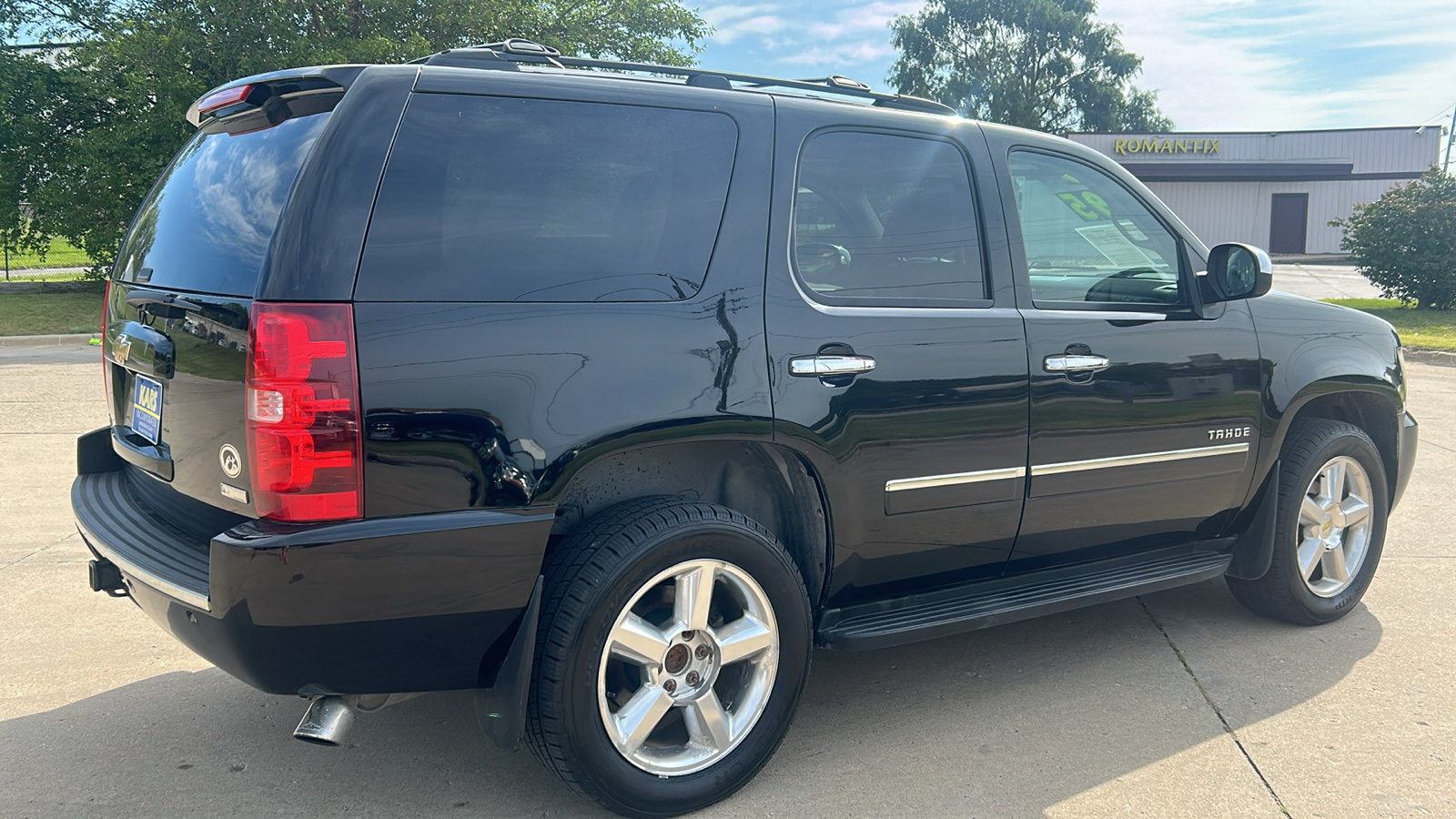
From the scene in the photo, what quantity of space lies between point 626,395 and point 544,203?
52 centimetres

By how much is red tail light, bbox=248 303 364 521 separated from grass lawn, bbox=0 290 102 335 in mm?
15090

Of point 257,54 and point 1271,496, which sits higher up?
point 257,54

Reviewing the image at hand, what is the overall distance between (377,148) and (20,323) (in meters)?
16.3

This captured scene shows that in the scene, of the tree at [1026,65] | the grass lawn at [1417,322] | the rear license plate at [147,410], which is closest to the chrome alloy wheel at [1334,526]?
the rear license plate at [147,410]

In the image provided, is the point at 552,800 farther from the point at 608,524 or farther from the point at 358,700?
the point at 608,524

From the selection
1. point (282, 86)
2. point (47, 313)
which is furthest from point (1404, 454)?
point (47, 313)

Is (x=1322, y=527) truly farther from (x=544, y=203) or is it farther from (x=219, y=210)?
(x=219, y=210)

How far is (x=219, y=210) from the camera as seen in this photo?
289 centimetres

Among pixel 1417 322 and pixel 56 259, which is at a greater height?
pixel 56 259

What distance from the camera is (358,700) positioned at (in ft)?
8.92

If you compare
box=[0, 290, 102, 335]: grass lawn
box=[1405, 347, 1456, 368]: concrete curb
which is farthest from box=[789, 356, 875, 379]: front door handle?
box=[0, 290, 102, 335]: grass lawn

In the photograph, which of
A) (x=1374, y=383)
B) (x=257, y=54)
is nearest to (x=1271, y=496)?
(x=1374, y=383)

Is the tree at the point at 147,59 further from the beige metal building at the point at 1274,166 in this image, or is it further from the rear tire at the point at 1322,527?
the beige metal building at the point at 1274,166

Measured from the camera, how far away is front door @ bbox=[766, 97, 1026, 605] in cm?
309
